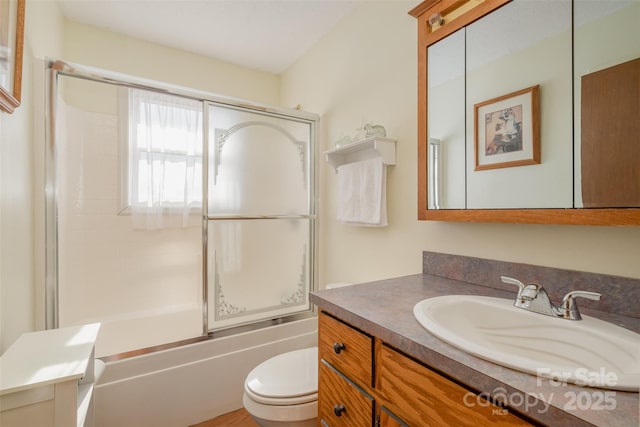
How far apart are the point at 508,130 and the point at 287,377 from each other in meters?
1.34

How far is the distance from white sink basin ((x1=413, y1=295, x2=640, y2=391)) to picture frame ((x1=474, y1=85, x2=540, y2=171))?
509mm

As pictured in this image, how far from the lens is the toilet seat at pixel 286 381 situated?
1.18m

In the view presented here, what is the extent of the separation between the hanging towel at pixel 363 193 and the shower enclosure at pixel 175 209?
0.48 metres

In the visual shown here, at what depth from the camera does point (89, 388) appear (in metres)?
1.21

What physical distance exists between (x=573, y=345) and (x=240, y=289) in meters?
1.75

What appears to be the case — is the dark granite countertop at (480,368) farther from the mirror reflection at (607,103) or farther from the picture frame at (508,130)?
the picture frame at (508,130)

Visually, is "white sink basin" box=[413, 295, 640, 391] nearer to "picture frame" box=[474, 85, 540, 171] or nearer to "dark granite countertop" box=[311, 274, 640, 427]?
"dark granite countertop" box=[311, 274, 640, 427]

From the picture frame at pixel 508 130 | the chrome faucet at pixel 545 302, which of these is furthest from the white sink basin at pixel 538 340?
the picture frame at pixel 508 130

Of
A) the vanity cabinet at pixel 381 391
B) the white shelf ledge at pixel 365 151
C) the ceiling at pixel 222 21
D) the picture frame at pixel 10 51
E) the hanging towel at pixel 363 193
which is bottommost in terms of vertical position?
the vanity cabinet at pixel 381 391

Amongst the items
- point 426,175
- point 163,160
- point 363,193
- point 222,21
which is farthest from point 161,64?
point 426,175

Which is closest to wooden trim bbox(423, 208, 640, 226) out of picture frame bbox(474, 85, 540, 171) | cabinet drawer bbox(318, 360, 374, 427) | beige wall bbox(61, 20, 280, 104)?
picture frame bbox(474, 85, 540, 171)

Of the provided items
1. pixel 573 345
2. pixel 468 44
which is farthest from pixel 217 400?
pixel 468 44

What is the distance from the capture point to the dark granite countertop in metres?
0.47

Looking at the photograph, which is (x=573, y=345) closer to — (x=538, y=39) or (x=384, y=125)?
(x=538, y=39)
